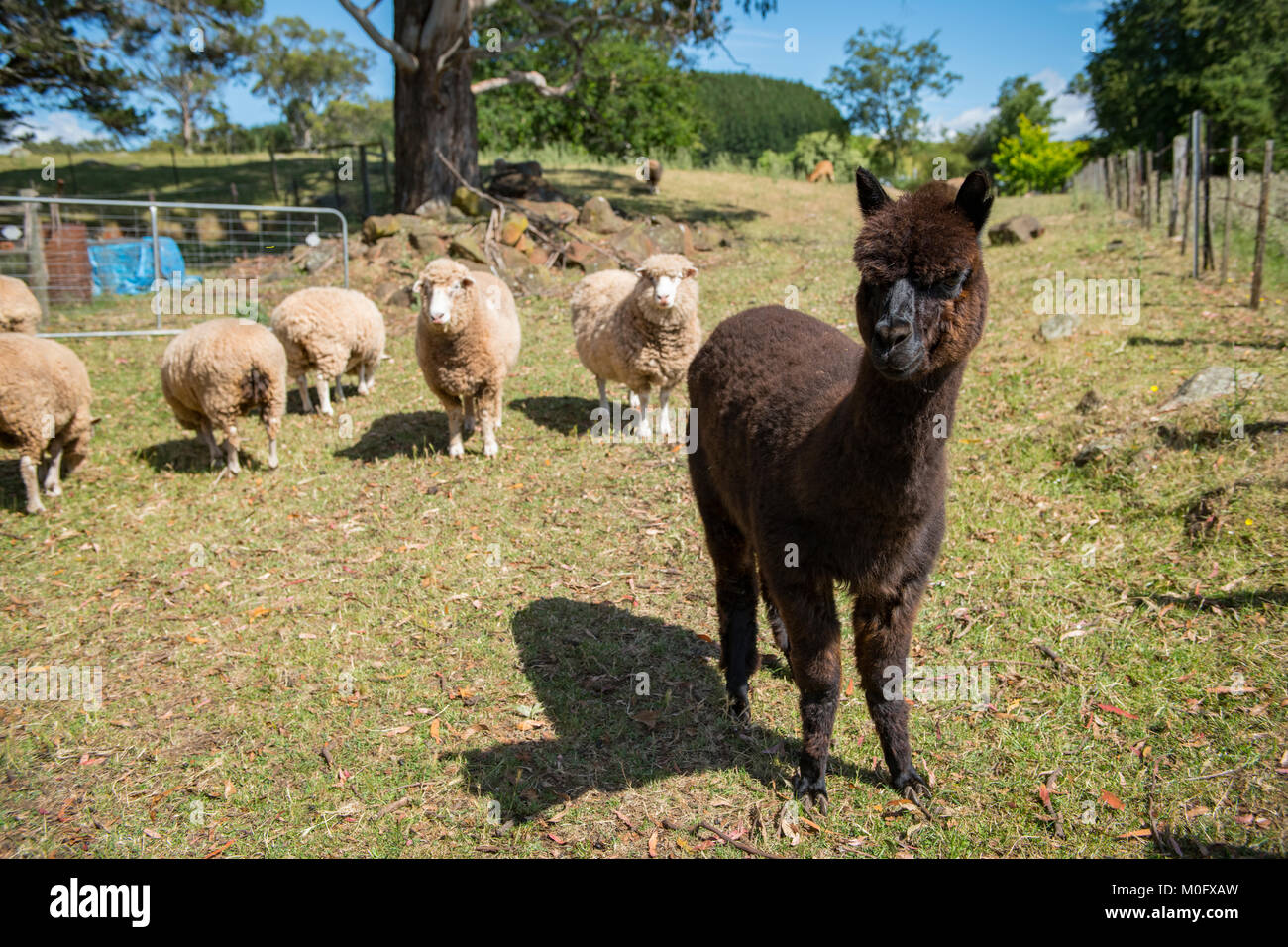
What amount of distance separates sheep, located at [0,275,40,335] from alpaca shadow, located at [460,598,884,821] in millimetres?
9234

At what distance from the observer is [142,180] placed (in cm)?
2803

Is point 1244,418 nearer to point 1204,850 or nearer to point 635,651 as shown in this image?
point 1204,850

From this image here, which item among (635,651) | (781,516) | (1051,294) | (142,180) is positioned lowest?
(635,651)

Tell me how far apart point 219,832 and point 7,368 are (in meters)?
6.11

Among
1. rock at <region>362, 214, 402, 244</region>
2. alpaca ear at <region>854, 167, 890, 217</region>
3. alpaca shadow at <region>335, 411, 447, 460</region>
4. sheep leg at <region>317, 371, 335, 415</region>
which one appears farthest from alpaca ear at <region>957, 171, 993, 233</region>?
rock at <region>362, 214, 402, 244</region>

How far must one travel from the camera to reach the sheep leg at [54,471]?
8.24 m

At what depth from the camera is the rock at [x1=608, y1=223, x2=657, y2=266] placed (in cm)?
1766

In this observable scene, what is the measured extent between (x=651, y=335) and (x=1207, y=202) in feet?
32.0

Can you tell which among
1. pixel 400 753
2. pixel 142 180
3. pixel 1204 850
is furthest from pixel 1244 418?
pixel 142 180

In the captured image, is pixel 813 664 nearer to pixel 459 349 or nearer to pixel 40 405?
pixel 459 349

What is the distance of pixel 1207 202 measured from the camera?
1212 cm

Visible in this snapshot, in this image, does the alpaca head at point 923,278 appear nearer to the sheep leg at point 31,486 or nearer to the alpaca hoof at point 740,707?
the alpaca hoof at point 740,707

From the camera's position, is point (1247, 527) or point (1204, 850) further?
point (1247, 527)

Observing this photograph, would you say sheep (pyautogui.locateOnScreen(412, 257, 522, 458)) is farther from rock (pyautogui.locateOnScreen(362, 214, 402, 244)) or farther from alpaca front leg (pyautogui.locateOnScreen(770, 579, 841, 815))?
rock (pyautogui.locateOnScreen(362, 214, 402, 244))
